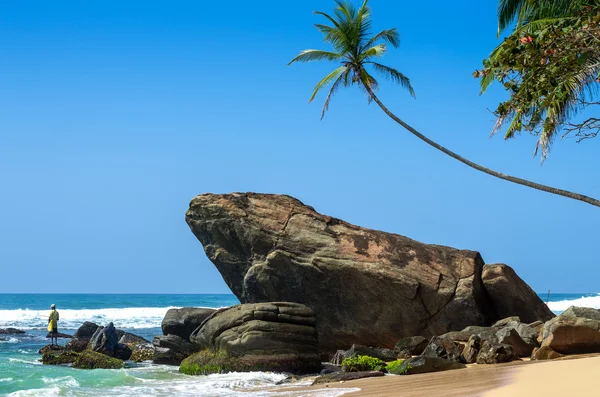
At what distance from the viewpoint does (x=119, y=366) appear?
21875 mm

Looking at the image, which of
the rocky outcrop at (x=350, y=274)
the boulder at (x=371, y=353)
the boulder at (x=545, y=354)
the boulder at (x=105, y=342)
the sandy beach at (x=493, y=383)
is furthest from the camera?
the boulder at (x=105, y=342)

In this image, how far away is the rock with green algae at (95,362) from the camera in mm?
21984

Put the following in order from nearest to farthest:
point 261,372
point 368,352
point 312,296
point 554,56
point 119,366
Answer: point 554,56
point 261,372
point 368,352
point 119,366
point 312,296

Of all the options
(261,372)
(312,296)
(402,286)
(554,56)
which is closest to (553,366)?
(554,56)

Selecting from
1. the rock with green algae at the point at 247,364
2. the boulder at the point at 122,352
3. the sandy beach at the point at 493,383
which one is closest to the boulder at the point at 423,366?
the sandy beach at the point at 493,383

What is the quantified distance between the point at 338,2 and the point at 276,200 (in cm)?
756

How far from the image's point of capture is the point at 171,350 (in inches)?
915

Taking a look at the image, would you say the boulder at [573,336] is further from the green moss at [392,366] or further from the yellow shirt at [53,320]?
the yellow shirt at [53,320]

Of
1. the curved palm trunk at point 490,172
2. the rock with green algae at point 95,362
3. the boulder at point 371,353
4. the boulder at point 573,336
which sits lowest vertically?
the rock with green algae at point 95,362

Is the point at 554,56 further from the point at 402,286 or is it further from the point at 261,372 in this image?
the point at 402,286

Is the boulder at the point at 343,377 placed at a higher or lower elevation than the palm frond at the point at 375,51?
lower

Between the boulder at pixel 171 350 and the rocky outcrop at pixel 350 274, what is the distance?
124 inches

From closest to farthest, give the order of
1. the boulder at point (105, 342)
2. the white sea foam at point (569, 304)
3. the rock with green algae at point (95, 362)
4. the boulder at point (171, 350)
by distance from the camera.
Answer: the rock with green algae at point (95, 362) < the boulder at point (171, 350) < the boulder at point (105, 342) < the white sea foam at point (569, 304)

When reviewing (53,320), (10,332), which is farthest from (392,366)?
(10,332)
